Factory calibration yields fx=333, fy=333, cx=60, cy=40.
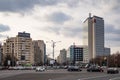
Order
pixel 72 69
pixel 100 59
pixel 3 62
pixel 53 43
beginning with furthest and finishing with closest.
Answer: pixel 100 59 < pixel 3 62 < pixel 53 43 < pixel 72 69

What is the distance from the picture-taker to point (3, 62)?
598 ft

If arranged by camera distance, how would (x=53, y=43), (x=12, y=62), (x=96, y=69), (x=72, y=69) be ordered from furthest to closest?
(x=12, y=62) < (x=53, y=43) < (x=72, y=69) < (x=96, y=69)

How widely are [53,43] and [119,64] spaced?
7997cm

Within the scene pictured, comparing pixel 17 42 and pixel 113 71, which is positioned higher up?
pixel 17 42

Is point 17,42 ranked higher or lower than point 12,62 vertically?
higher

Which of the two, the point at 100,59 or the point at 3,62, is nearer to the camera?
the point at 3,62

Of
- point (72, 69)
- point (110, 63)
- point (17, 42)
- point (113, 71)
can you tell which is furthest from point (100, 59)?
point (113, 71)

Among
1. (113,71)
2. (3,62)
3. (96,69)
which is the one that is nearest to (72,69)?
(96,69)

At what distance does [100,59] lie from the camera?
641 ft

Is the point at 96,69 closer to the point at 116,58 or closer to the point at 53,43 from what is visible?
the point at 53,43

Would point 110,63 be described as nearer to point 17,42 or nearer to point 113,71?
point 17,42

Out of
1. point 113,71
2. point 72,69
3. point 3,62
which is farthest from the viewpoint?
point 3,62

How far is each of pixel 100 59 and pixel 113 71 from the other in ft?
408

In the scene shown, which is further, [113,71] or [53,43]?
[53,43]
